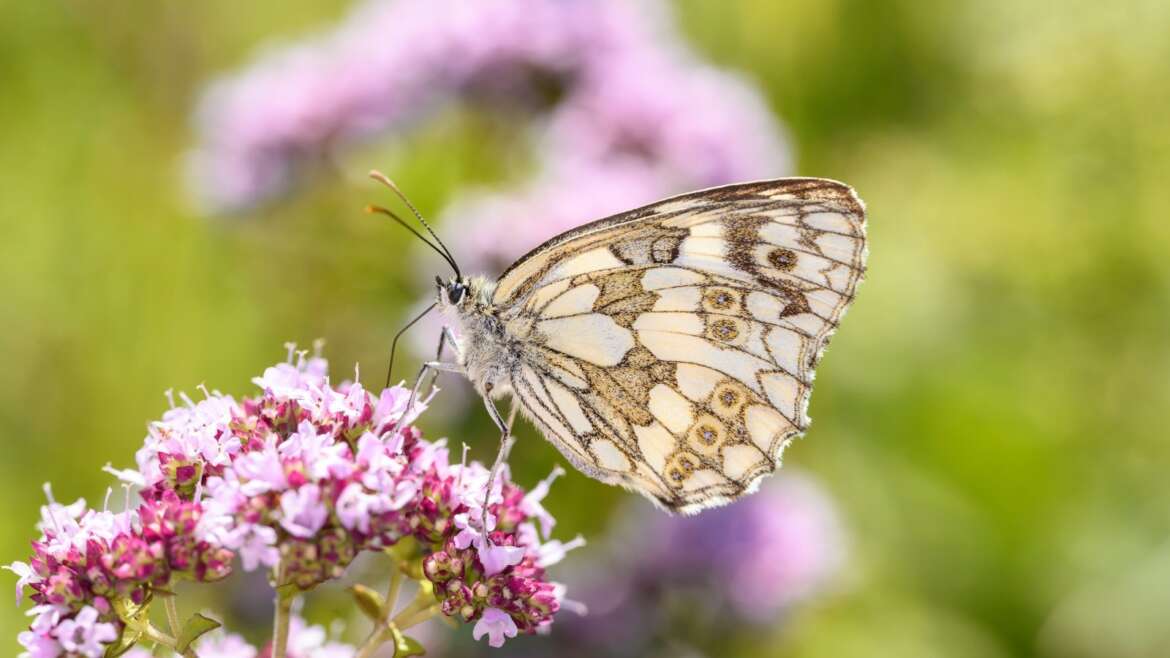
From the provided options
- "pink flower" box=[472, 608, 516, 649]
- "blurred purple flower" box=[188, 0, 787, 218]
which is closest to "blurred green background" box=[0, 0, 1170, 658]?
"blurred purple flower" box=[188, 0, 787, 218]

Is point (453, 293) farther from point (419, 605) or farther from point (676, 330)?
point (419, 605)

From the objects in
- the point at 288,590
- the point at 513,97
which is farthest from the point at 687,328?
the point at 513,97

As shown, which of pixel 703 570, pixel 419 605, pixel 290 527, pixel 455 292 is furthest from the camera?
pixel 703 570

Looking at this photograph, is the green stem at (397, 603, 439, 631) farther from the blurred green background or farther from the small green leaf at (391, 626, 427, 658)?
the blurred green background

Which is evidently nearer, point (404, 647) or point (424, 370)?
point (404, 647)

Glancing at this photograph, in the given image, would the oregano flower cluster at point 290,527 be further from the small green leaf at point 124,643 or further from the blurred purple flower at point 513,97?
the blurred purple flower at point 513,97

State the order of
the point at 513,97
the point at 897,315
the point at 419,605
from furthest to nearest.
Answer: the point at 897,315, the point at 513,97, the point at 419,605

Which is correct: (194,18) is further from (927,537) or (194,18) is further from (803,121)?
(927,537)

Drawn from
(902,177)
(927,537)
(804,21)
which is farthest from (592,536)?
(804,21)
